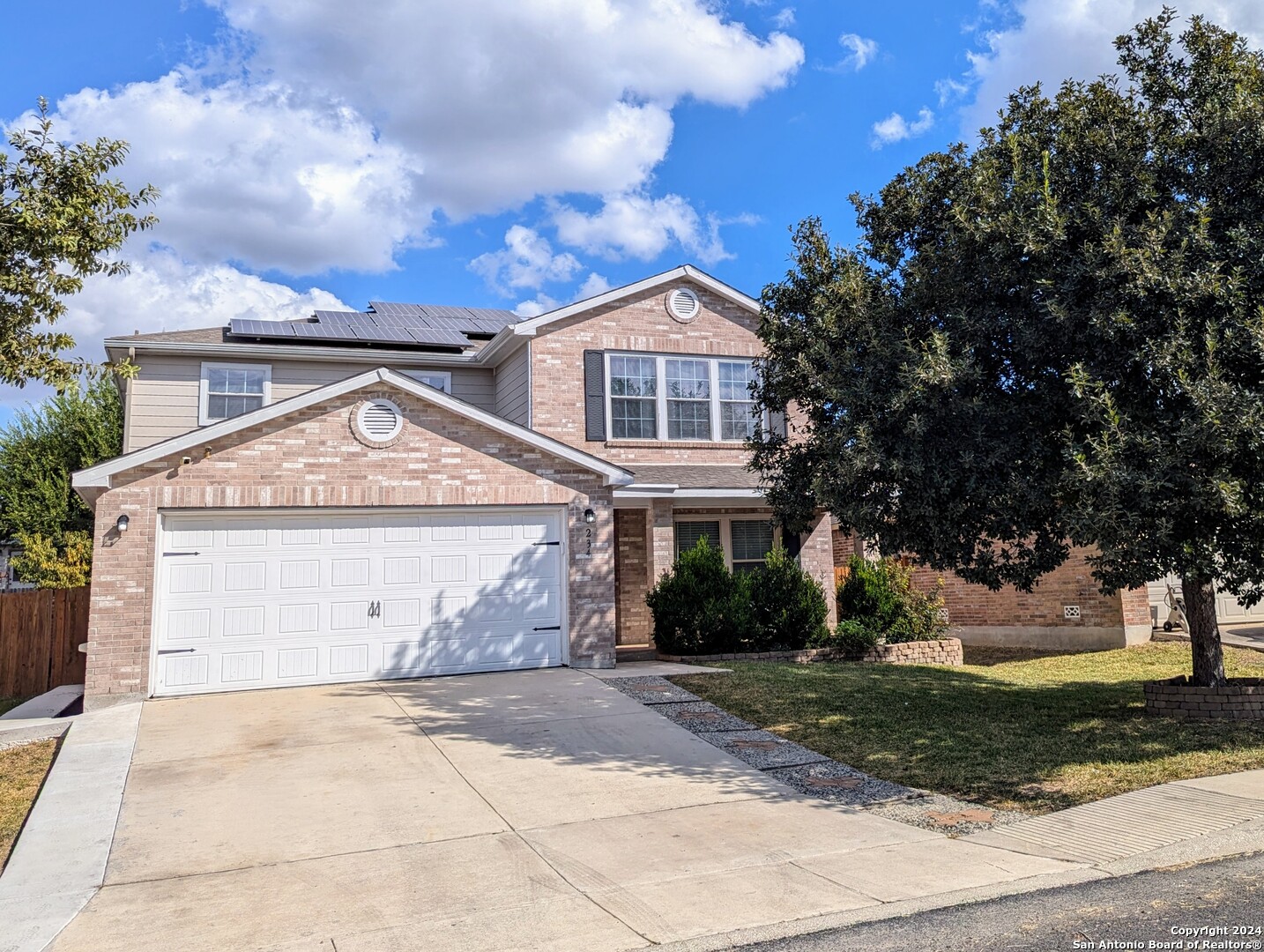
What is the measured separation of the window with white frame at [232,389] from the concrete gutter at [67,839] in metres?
7.76

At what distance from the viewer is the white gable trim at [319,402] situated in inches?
445

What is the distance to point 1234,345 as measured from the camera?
786cm

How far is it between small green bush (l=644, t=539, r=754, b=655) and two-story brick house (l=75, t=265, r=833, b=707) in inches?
39.7

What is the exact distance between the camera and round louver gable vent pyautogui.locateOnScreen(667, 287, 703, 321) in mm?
17719

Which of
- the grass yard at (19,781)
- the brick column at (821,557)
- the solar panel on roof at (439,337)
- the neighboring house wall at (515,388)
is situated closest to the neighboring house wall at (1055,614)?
the brick column at (821,557)

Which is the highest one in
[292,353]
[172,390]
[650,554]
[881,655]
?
[292,353]

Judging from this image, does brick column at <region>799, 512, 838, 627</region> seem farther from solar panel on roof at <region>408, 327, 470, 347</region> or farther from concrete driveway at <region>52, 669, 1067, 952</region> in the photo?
solar panel on roof at <region>408, 327, 470, 347</region>

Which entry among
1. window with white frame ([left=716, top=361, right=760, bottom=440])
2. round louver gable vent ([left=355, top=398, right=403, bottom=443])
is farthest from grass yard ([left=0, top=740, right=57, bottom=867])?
window with white frame ([left=716, top=361, right=760, bottom=440])

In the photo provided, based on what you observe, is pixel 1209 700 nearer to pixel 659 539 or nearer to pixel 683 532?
pixel 659 539

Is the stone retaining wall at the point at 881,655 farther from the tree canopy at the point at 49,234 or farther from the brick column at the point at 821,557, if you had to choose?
the tree canopy at the point at 49,234

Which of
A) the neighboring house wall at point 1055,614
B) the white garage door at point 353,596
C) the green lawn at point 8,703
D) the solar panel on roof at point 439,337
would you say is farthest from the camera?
the solar panel on roof at point 439,337

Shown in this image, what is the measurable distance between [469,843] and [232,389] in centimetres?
1265

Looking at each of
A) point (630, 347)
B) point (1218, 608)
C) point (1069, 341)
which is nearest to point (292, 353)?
point (630, 347)

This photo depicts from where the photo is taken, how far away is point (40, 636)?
50.8 feet
